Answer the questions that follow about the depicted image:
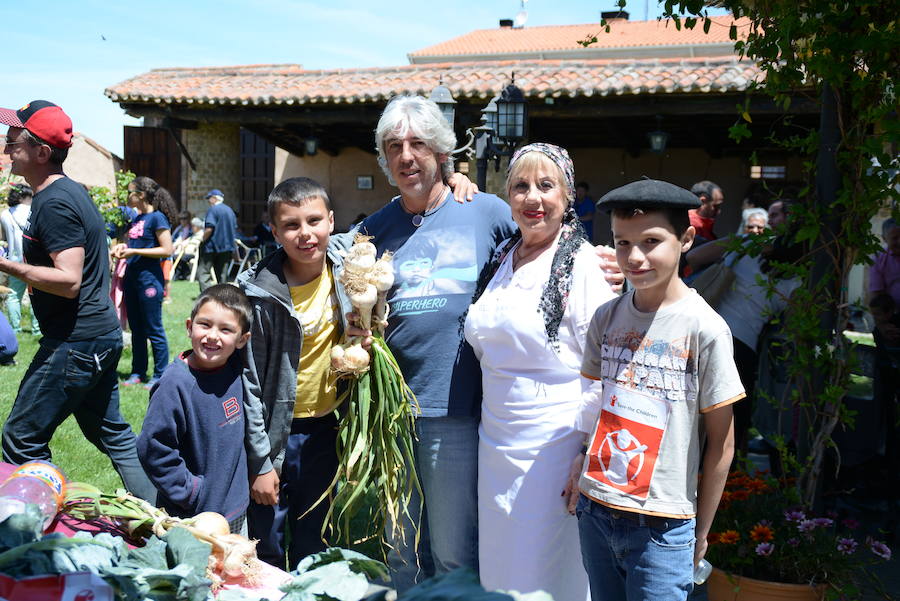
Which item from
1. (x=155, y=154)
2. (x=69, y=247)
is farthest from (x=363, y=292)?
(x=155, y=154)

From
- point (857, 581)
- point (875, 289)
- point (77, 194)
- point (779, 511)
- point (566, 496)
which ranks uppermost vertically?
point (77, 194)

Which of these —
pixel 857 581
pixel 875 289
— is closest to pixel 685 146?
pixel 875 289

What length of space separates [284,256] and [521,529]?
4.16ft

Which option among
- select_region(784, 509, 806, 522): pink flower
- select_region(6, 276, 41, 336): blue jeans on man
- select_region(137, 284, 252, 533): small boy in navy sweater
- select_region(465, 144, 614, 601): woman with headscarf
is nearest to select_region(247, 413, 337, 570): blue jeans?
select_region(137, 284, 252, 533): small boy in navy sweater

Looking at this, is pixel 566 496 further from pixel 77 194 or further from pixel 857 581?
pixel 77 194

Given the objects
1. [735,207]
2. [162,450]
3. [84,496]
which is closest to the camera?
[84,496]

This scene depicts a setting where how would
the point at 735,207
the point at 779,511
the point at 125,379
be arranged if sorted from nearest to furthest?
the point at 779,511 < the point at 125,379 < the point at 735,207

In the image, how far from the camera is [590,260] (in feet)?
7.38

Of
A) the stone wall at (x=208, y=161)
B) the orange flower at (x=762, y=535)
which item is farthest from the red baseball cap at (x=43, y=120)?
the stone wall at (x=208, y=161)

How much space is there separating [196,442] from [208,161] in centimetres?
1399

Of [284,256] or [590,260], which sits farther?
[284,256]

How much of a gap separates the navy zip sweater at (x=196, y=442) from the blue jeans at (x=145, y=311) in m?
3.82

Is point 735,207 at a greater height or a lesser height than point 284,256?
greater

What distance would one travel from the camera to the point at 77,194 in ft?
10.1
